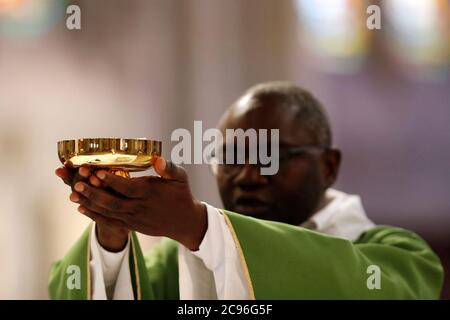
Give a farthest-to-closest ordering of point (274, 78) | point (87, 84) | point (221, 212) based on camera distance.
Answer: point (274, 78) < point (87, 84) < point (221, 212)

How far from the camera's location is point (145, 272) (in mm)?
1893

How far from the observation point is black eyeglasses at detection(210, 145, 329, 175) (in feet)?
5.95

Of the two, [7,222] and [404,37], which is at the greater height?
[404,37]

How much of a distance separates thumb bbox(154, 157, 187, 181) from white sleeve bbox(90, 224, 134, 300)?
0.48 meters

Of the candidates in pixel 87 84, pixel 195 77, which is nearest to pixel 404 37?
pixel 195 77

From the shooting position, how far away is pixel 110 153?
132 cm

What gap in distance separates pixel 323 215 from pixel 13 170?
6.05ft

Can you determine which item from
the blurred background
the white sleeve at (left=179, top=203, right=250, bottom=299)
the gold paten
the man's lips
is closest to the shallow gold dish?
the gold paten

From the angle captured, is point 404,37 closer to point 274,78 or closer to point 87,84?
point 274,78

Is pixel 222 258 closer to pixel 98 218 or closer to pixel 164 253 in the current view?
pixel 98 218

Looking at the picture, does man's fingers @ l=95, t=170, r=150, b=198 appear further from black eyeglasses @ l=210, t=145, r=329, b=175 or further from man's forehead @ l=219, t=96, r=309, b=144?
man's forehead @ l=219, t=96, r=309, b=144

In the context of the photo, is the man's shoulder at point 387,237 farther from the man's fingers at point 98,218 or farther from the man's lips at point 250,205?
the man's fingers at point 98,218

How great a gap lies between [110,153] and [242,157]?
539mm

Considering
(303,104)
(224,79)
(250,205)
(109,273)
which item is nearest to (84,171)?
(109,273)
